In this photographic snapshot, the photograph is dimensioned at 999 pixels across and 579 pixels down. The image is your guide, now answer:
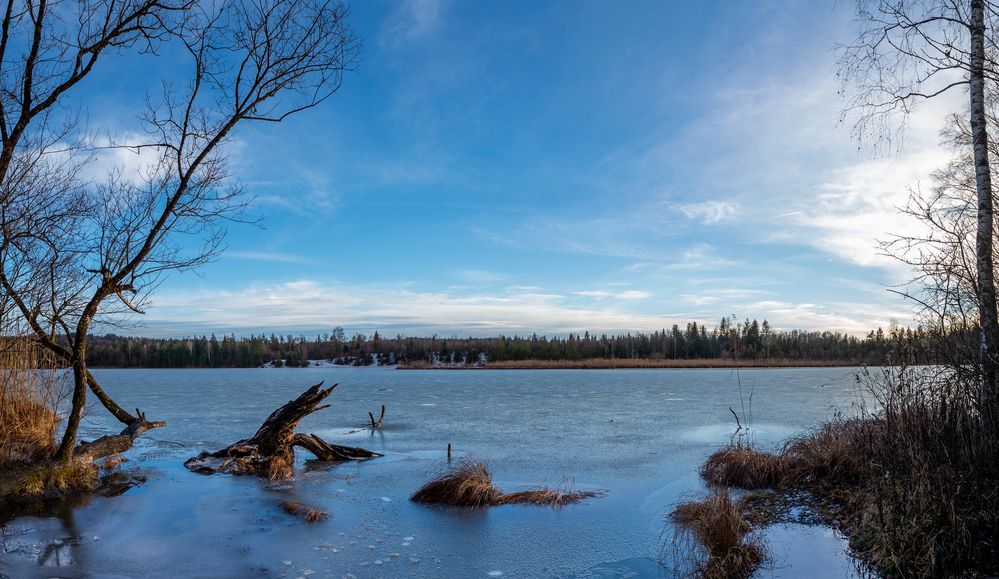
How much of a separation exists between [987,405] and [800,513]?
295 centimetres

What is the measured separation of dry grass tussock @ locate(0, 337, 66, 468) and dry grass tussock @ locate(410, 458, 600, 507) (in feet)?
20.2

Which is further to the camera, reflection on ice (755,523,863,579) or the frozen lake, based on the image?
the frozen lake

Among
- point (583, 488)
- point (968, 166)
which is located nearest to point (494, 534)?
point (583, 488)

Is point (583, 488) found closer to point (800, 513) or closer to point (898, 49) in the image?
point (800, 513)

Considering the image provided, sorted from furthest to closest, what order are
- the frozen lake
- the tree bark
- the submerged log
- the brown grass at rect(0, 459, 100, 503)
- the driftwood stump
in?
the driftwood stump < the submerged log < the brown grass at rect(0, 459, 100, 503) < the frozen lake < the tree bark

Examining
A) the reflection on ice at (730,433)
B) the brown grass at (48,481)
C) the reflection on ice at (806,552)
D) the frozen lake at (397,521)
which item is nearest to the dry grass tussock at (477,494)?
the frozen lake at (397,521)

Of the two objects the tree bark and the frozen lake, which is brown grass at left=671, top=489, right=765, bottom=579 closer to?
the frozen lake

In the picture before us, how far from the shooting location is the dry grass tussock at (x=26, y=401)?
940 centimetres

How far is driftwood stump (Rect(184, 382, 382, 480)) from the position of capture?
11219 mm

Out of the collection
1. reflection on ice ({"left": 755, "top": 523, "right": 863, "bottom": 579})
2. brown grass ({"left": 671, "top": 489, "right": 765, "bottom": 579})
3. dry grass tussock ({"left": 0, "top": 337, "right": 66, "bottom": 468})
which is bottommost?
reflection on ice ({"left": 755, "top": 523, "right": 863, "bottom": 579})

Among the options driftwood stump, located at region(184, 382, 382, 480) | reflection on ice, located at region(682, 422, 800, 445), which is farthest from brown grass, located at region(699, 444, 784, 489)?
driftwood stump, located at region(184, 382, 382, 480)

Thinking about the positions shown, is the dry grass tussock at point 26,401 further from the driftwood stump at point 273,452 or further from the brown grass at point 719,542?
the brown grass at point 719,542

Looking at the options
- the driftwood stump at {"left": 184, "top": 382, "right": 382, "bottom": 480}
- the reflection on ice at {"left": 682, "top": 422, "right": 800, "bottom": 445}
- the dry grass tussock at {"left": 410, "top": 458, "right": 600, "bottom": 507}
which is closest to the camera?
the dry grass tussock at {"left": 410, "top": 458, "right": 600, "bottom": 507}

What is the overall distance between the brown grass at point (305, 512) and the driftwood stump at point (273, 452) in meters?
2.63
